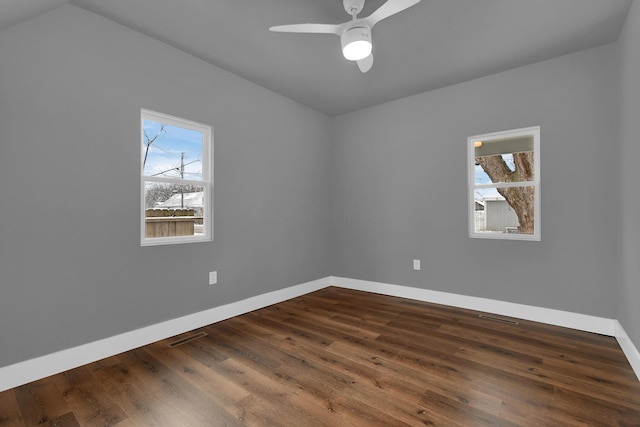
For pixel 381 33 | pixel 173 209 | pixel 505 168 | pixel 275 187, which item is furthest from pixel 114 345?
pixel 505 168

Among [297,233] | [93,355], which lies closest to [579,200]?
[297,233]

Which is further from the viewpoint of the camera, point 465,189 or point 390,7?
point 465,189

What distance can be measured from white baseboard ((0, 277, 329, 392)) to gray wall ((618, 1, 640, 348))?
334 centimetres

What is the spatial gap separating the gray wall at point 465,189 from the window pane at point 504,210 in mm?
146

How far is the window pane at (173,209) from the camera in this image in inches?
106

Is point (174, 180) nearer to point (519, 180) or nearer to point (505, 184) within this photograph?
point (505, 184)

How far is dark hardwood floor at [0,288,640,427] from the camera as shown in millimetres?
1627

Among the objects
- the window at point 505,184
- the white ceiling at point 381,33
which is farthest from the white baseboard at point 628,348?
the white ceiling at point 381,33

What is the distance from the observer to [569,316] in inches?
113

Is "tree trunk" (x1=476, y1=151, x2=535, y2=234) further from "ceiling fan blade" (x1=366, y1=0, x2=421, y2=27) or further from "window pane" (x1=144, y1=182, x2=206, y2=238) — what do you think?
"window pane" (x1=144, y1=182, x2=206, y2=238)

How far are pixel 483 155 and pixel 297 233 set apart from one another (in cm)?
252

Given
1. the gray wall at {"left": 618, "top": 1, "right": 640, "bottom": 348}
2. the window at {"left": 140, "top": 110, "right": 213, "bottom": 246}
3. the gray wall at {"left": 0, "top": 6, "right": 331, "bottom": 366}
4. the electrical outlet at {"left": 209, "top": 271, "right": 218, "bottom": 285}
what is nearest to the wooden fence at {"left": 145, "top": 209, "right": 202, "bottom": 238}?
the window at {"left": 140, "top": 110, "right": 213, "bottom": 246}

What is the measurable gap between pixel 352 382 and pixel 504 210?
2590 mm

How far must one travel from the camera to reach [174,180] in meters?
2.83
